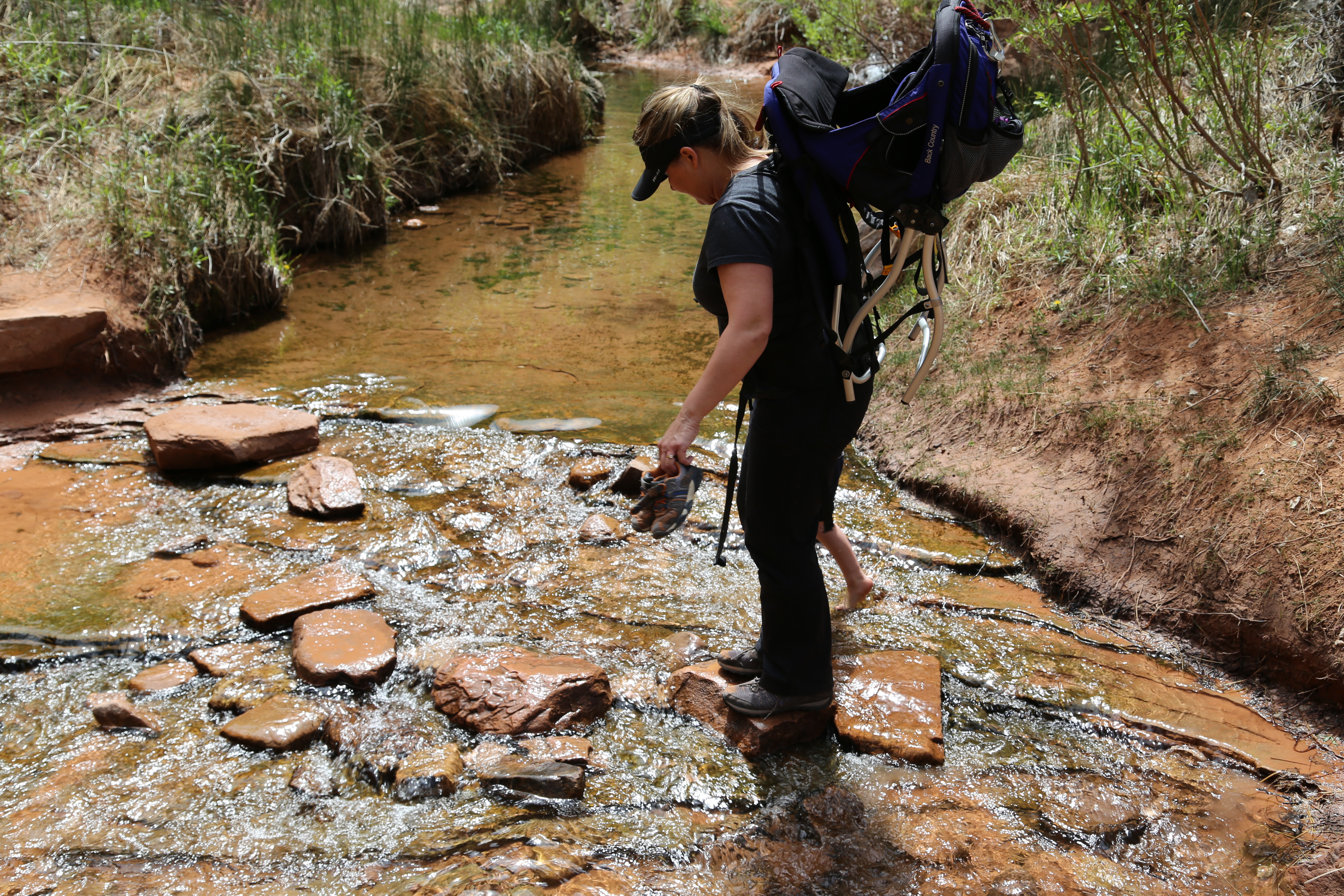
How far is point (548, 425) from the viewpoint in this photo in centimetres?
481

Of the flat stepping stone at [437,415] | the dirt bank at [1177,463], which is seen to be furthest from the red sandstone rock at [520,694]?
the flat stepping stone at [437,415]

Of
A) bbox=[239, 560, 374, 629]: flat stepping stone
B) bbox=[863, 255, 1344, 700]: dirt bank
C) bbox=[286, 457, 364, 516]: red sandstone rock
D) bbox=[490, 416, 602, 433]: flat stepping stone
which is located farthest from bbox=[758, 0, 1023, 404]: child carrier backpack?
bbox=[490, 416, 602, 433]: flat stepping stone

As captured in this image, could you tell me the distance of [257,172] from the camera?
646cm

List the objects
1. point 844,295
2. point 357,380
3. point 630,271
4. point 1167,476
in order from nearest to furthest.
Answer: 1. point 844,295
2. point 1167,476
3. point 357,380
4. point 630,271

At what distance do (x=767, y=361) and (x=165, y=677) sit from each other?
7.28 feet

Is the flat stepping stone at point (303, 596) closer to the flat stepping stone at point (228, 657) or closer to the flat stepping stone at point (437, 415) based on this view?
the flat stepping stone at point (228, 657)

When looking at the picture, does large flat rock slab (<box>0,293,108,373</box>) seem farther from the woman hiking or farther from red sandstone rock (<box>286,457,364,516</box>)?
the woman hiking

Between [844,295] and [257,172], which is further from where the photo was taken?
[257,172]

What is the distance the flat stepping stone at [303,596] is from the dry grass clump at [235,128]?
2646 mm

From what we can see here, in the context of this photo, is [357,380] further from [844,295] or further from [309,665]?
[844,295]

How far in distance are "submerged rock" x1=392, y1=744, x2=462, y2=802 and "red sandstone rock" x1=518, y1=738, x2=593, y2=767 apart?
200mm

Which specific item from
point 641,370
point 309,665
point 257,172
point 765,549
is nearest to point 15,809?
point 309,665

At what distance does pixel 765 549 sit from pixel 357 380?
3532 mm

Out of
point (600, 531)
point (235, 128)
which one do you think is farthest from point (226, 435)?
point (235, 128)
